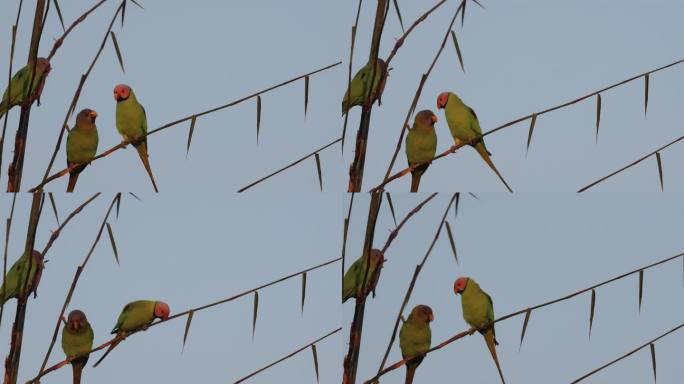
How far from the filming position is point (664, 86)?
2.56 meters

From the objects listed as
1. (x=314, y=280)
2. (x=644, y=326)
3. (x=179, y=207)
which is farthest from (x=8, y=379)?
(x=644, y=326)

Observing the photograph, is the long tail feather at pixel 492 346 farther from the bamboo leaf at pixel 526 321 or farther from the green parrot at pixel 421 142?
the green parrot at pixel 421 142

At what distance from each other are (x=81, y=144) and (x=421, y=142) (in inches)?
28.0

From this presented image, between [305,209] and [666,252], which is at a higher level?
[305,209]

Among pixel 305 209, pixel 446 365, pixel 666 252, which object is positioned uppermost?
pixel 305 209

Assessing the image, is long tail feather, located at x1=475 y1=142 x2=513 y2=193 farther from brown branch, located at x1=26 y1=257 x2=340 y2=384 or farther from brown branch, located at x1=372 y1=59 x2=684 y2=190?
brown branch, located at x1=26 y1=257 x2=340 y2=384

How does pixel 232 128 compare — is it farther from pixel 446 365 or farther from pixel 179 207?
pixel 446 365

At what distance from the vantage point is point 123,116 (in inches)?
98.1

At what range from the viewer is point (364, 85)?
253cm

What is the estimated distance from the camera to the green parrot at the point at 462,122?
2512 mm

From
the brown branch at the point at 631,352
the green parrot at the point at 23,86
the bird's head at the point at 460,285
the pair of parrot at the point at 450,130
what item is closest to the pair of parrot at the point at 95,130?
the green parrot at the point at 23,86

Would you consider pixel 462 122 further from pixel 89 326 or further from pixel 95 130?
pixel 89 326

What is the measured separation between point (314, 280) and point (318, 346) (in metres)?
0.14

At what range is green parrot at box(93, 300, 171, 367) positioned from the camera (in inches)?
96.7
